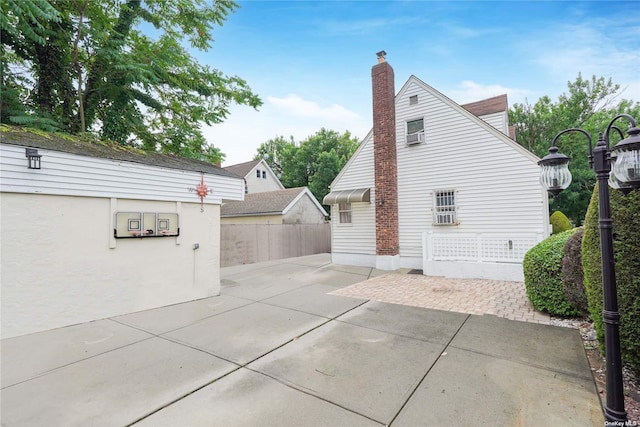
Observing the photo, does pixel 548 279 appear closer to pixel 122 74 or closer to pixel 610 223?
pixel 610 223

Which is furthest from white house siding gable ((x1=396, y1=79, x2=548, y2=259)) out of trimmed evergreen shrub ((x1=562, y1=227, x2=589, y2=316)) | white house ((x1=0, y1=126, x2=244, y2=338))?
white house ((x1=0, y1=126, x2=244, y2=338))

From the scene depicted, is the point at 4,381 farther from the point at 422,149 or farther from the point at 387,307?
the point at 422,149

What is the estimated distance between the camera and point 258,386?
9.86 feet

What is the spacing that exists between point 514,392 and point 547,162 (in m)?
2.31

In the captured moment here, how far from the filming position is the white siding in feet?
14.3

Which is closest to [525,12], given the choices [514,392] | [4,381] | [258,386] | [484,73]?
[484,73]

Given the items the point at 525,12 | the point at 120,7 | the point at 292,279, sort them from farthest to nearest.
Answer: the point at 120,7
the point at 292,279
the point at 525,12

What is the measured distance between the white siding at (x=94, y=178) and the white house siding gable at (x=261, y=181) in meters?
18.0

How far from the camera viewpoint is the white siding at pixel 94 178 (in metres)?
4.36

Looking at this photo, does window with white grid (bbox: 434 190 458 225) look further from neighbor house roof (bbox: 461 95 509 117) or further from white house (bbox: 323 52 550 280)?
neighbor house roof (bbox: 461 95 509 117)

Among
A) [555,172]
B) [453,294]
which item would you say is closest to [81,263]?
[555,172]

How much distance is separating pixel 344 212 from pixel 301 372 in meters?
9.10

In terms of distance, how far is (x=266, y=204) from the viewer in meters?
19.0

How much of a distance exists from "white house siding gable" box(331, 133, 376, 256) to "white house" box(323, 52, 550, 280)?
0.04m
